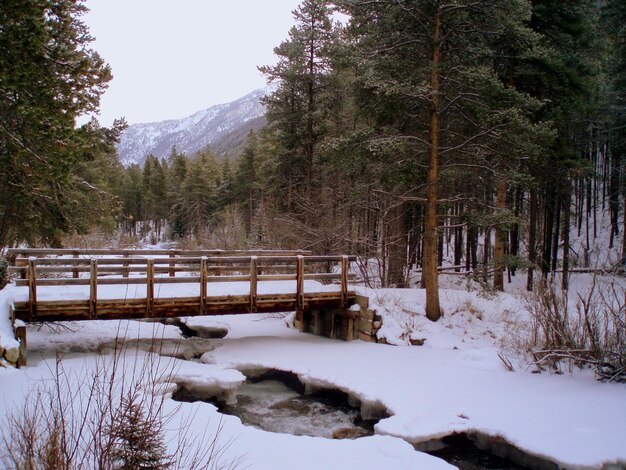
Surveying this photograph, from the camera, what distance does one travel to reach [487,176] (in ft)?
45.2

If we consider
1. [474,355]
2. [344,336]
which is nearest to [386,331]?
[344,336]

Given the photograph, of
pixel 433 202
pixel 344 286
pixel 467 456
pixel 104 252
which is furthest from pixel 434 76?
pixel 104 252

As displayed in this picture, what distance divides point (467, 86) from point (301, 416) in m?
9.31

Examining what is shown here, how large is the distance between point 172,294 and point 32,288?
2927mm

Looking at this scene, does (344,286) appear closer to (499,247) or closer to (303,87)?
(499,247)

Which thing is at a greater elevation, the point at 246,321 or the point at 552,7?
the point at 552,7

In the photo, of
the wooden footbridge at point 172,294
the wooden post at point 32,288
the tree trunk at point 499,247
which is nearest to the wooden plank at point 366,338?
the wooden footbridge at point 172,294

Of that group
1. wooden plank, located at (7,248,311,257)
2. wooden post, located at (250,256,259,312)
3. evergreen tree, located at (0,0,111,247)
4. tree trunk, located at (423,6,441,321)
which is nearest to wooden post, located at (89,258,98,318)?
evergreen tree, located at (0,0,111,247)

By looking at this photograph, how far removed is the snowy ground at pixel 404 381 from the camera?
242 inches

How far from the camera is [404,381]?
8.96 m

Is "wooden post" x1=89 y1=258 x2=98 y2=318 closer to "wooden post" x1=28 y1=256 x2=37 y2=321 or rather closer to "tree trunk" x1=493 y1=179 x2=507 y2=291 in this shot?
"wooden post" x1=28 y1=256 x2=37 y2=321

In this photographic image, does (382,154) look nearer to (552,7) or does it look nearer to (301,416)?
(301,416)

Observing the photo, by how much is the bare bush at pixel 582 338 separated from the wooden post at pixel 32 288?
411 inches

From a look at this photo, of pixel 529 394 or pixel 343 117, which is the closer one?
pixel 529 394
